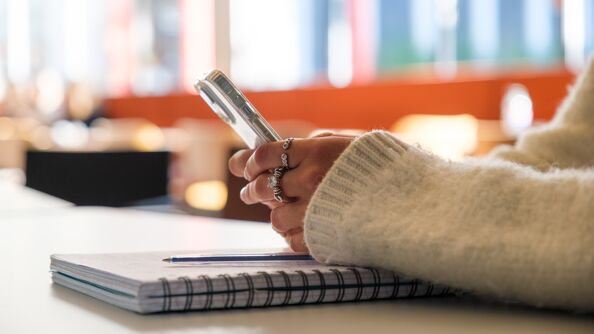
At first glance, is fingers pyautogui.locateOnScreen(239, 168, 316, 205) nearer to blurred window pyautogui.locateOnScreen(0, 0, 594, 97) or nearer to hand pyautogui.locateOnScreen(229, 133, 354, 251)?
hand pyautogui.locateOnScreen(229, 133, 354, 251)

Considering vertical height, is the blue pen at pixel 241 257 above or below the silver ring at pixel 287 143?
below

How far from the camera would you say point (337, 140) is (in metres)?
0.75

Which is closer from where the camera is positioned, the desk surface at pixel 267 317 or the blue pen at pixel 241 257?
the desk surface at pixel 267 317

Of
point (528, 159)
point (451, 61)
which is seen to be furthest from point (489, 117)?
point (528, 159)

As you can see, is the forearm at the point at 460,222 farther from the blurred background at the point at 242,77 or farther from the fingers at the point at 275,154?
the blurred background at the point at 242,77

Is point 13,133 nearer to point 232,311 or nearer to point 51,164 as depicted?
point 51,164

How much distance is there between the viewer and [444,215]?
661 millimetres

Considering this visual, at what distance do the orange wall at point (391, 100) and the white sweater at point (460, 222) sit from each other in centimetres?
462

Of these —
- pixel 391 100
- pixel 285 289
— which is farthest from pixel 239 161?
pixel 391 100

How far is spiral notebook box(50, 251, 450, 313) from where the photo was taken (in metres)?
0.61

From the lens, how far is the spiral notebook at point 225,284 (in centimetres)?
61

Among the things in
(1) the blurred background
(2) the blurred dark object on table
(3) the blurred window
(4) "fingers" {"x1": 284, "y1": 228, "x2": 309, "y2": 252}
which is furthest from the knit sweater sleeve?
(3) the blurred window

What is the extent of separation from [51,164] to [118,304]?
214 cm

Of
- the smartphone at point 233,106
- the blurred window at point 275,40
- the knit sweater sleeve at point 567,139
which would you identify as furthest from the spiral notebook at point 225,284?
the blurred window at point 275,40
